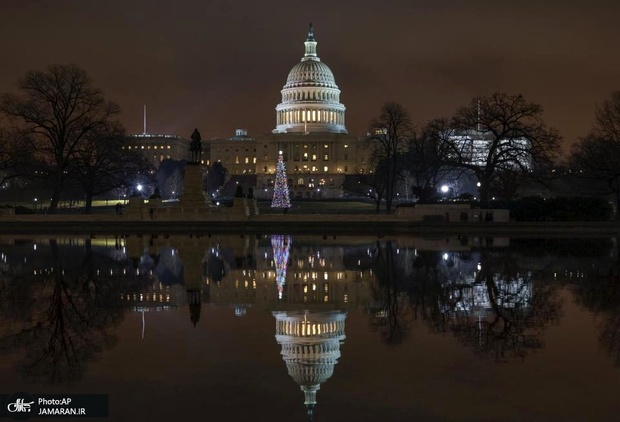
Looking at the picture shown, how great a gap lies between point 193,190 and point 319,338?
1687 inches

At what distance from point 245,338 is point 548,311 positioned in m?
5.91

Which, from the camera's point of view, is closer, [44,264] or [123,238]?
[44,264]

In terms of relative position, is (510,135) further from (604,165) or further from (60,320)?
(60,320)

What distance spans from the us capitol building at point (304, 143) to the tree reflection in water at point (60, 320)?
126827 mm

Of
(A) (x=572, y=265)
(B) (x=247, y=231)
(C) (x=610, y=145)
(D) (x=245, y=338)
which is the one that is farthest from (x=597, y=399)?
(C) (x=610, y=145)

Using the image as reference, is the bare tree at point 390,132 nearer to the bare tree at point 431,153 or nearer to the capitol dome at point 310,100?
the bare tree at point 431,153

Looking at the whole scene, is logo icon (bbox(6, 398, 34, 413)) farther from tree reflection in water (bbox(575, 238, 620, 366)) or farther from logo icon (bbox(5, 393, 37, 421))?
tree reflection in water (bbox(575, 238, 620, 366))

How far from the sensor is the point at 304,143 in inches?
6299

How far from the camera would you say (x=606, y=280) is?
20406 mm

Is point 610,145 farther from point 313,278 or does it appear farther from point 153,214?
point 313,278

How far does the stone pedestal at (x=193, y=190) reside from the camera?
5438 centimetres

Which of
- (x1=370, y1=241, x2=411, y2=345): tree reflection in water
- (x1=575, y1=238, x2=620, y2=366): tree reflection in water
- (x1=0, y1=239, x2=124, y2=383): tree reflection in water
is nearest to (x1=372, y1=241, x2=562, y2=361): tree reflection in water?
(x1=370, y1=241, x2=411, y2=345): tree reflection in water

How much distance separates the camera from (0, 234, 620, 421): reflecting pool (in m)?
9.71

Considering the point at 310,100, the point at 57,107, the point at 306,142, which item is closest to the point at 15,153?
the point at 57,107
